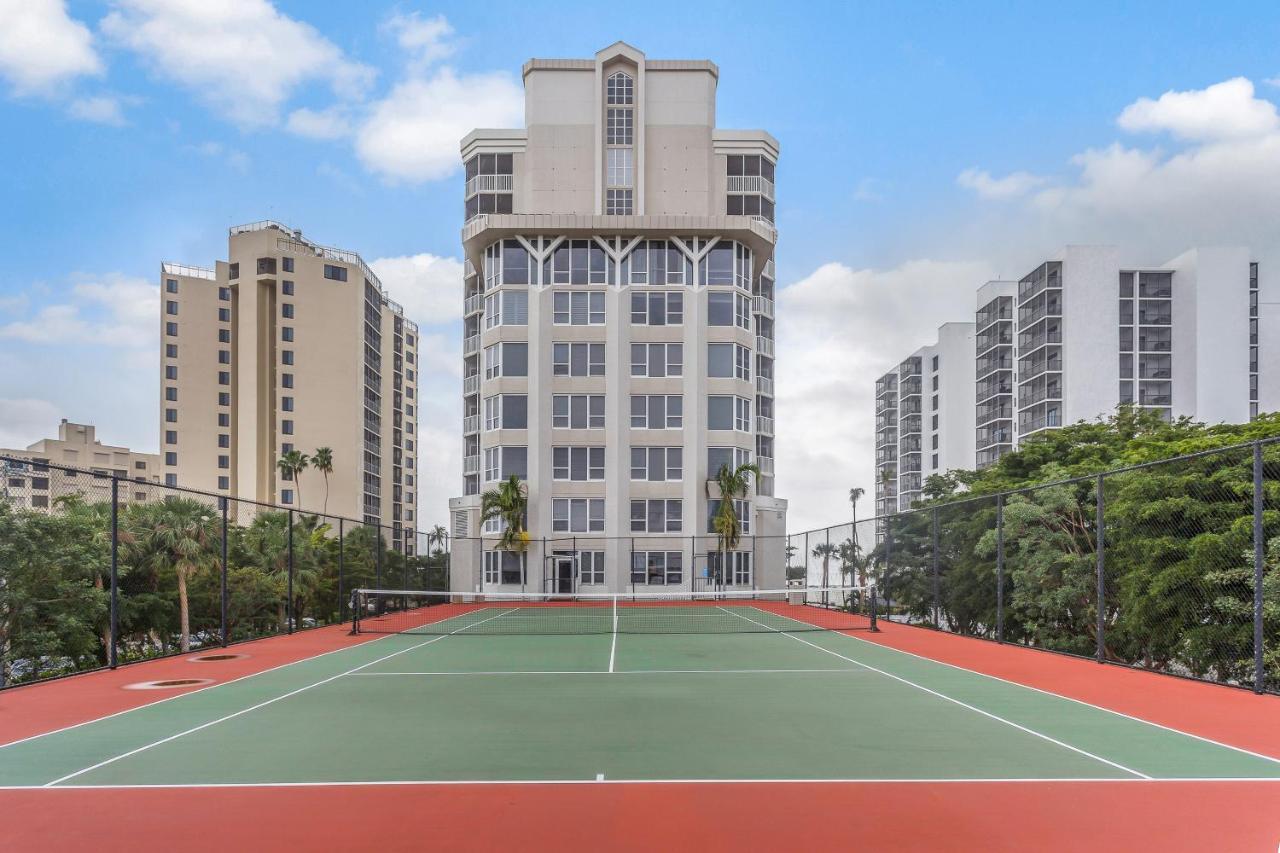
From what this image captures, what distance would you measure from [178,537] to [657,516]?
26.8 meters

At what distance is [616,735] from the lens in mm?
10672

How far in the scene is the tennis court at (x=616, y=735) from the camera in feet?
28.5

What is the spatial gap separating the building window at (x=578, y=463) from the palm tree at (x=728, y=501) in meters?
6.15

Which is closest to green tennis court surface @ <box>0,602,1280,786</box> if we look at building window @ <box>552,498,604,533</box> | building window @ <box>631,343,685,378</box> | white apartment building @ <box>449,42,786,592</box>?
white apartment building @ <box>449,42,786,592</box>

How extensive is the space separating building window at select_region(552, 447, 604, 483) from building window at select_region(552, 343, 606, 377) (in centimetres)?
417

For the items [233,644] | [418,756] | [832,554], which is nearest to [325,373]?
[832,554]

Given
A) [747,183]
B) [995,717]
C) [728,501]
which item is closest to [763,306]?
[747,183]

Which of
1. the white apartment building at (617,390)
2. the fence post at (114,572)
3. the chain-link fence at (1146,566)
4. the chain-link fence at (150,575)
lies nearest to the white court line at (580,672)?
the fence post at (114,572)

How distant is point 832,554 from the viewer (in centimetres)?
3788

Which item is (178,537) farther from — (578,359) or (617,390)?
(617,390)

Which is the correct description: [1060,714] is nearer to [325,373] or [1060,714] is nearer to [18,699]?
[18,699]

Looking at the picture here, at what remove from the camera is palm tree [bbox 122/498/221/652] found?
32.3m

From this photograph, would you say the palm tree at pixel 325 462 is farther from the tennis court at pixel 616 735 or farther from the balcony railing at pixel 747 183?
the tennis court at pixel 616 735

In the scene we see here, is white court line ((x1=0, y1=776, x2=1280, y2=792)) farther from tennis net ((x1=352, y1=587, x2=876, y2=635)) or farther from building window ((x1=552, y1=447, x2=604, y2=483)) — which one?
building window ((x1=552, y1=447, x2=604, y2=483))
